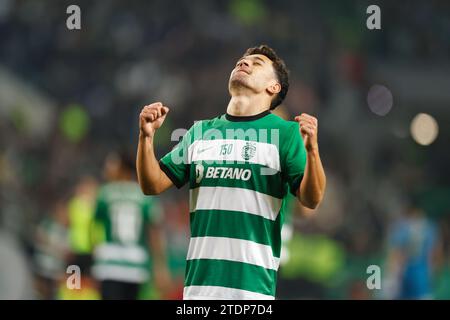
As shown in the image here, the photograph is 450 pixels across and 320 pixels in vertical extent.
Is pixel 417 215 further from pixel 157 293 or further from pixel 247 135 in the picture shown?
pixel 247 135

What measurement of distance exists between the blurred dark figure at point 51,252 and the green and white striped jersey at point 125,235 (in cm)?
271

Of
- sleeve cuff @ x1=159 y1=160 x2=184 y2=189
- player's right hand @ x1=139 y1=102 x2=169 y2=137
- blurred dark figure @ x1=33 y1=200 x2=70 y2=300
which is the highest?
blurred dark figure @ x1=33 y1=200 x2=70 y2=300

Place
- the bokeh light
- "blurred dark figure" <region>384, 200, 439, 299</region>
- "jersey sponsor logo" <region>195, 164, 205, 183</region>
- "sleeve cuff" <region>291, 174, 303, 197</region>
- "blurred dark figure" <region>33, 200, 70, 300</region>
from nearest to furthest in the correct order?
1. "sleeve cuff" <region>291, 174, 303, 197</region>
2. "jersey sponsor logo" <region>195, 164, 205, 183</region>
3. "blurred dark figure" <region>384, 200, 439, 299</region>
4. "blurred dark figure" <region>33, 200, 70, 300</region>
5. the bokeh light

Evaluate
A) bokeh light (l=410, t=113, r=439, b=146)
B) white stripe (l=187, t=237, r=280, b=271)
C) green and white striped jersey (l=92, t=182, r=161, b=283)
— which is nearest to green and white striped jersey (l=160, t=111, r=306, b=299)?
white stripe (l=187, t=237, r=280, b=271)

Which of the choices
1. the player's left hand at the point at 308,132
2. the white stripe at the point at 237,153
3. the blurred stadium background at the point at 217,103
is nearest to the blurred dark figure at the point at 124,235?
the blurred stadium background at the point at 217,103

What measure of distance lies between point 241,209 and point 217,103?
8646mm

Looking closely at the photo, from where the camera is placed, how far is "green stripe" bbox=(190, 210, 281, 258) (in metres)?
3.74

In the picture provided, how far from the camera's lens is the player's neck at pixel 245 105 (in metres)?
3.92

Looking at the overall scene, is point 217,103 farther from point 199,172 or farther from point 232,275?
point 232,275

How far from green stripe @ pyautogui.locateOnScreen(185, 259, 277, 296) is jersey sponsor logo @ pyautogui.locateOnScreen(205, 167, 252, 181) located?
32 centimetres

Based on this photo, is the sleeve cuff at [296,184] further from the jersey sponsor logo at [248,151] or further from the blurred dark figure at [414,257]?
the blurred dark figure at [414,257]

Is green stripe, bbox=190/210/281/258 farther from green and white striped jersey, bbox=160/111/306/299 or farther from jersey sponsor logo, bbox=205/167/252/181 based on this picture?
jersey sponsor logo, bbox=205/167/252/181

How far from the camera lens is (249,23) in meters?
13.7
